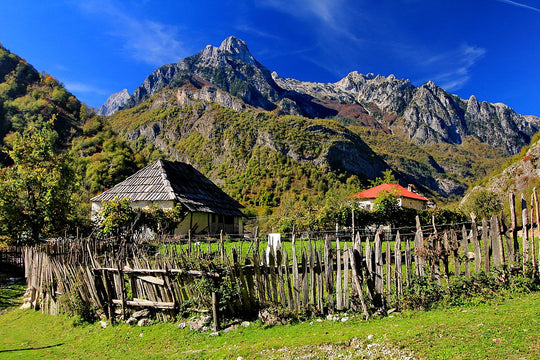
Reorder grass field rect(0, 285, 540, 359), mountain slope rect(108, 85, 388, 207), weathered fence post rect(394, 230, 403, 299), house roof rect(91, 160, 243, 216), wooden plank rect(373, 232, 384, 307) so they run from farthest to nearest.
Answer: mountain slope rect(108, 85, 388, 207)
house roof rect(91, 160, 243, 216)
wooden plank rect(373, 232, 384, 307)
weathered fence post rect(394, 230, 403, 299)
grass field rect(0, 285, 540, 359)

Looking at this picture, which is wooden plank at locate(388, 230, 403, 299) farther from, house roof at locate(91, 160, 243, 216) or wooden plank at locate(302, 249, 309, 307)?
house roof at locate(91, 160, 243, 216)

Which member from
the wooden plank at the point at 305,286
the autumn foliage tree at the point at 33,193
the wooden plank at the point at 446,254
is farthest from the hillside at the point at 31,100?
the wooden plank at the point at 446,254

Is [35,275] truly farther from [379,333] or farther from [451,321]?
[451,321]

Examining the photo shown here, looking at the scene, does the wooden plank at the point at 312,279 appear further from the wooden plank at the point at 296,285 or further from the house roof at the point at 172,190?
the house roof at the point at 172,190

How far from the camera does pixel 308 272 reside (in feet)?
27.1

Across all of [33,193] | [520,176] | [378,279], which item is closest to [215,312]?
[378,279]

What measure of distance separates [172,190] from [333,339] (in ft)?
80.2

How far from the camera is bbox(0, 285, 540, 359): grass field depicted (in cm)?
507

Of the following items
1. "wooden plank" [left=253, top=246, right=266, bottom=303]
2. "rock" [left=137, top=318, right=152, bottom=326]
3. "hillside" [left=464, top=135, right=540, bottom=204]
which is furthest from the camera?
"hillside" [left=464, top=135, right=540, bottom=204]

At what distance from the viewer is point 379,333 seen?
6.04 metres

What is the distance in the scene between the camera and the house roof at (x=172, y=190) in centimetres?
2862

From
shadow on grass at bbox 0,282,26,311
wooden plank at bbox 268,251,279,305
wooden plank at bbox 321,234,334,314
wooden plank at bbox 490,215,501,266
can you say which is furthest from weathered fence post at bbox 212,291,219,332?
shadow on grass at bbox 0,282,26,311

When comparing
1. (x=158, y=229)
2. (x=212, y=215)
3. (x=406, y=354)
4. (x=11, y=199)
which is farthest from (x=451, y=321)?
(x=212, y=215)

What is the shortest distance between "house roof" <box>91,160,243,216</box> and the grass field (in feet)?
60.4
